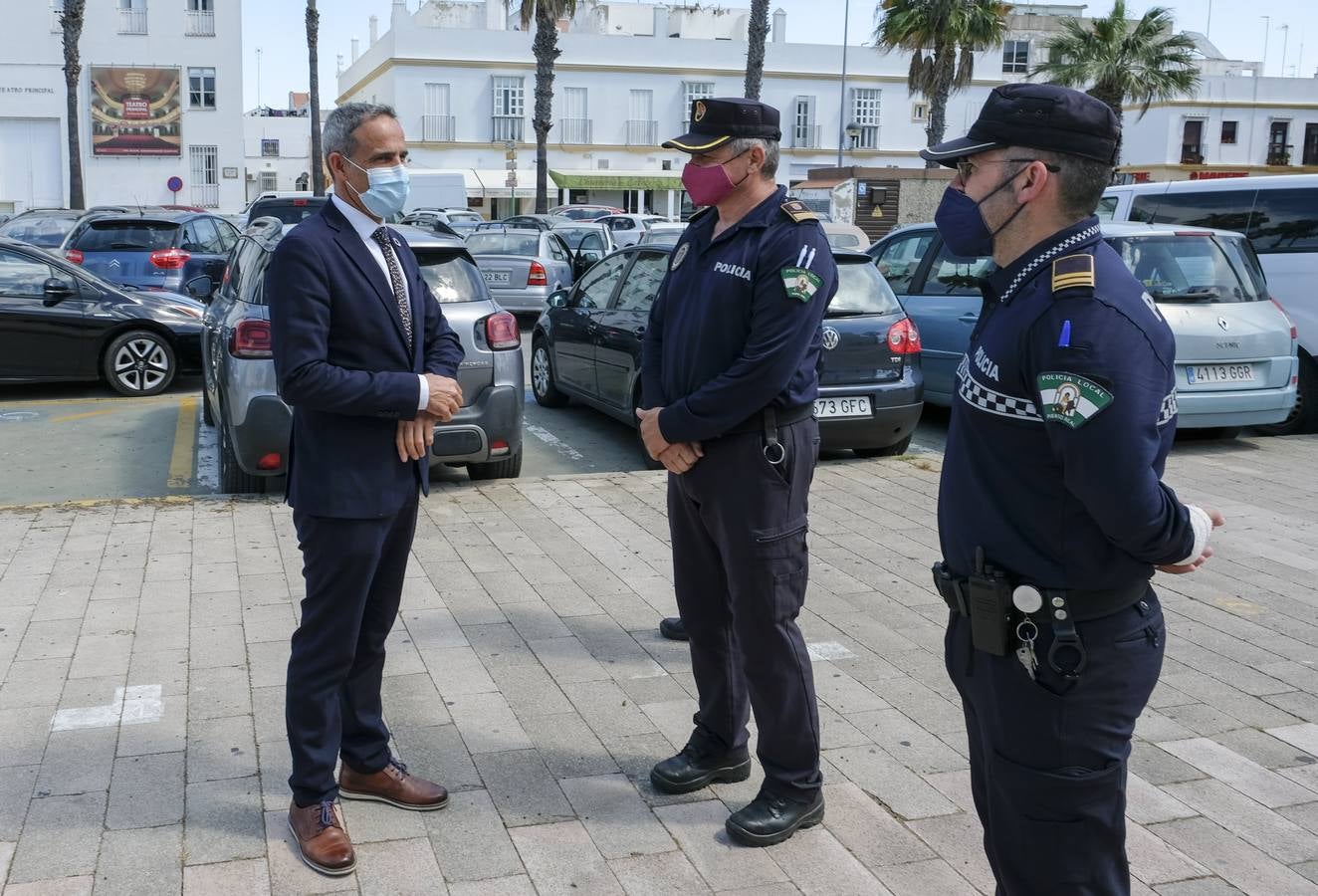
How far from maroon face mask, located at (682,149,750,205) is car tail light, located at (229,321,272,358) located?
417cm

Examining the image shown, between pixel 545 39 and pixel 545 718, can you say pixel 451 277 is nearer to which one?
pixel 545 718

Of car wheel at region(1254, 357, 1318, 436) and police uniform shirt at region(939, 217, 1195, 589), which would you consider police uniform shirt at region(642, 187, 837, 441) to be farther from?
car wheel at region(1254, 357, 1318, 436)

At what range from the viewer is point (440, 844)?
3.48 metres

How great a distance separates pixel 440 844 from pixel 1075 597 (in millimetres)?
1988

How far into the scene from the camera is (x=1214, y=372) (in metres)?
9.20

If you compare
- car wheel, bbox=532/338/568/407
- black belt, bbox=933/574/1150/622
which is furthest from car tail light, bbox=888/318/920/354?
black belt, bbox=933/574/1150/622

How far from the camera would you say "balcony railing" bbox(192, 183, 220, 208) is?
45.2m

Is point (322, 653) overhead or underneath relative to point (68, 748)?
overhead

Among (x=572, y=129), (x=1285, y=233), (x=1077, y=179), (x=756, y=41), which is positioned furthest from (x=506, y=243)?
(x=572, y=129)

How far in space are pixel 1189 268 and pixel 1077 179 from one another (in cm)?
774

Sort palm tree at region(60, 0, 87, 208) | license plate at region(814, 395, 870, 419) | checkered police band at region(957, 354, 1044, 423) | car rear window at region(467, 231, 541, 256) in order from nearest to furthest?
checkered police band at region(957, 354, 1044, 423), license plate at region(814, 395, 870, 419), car rear window at region(467, 231, 541, 256), palm tree at region(60, 0, 87, 208)

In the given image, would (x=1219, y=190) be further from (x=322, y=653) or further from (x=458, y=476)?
(x=322, y=653)

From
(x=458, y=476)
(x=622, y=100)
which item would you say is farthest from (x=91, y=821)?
(x=622, y=100)

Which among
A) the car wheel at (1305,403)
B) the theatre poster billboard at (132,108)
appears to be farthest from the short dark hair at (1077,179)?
the theatre poster billboard at (132,108)
